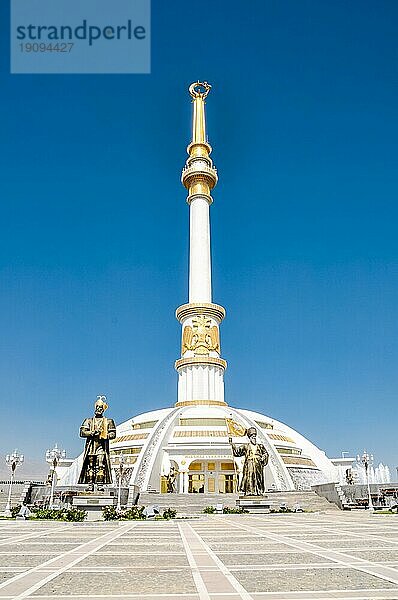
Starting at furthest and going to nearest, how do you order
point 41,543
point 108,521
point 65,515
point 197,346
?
point 197,346 < point 65,515 < point 108,521 < point 41,543

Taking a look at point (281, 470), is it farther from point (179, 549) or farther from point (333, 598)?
point (333, 598)

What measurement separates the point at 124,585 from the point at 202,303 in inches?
2174

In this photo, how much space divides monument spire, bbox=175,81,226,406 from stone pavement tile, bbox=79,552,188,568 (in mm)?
47947

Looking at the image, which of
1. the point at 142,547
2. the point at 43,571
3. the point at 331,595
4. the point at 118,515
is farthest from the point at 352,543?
the point at 118,515

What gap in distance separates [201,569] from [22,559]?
3.45 meters

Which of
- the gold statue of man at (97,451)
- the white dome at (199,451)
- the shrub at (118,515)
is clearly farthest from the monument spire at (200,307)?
the shrub at (118,515)

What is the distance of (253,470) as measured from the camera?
109ft

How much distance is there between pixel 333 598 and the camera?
6.05 metres

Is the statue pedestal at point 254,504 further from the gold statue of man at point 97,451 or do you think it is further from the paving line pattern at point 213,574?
the paving line pattern at point 213,574

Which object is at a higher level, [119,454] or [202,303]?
[202,303]

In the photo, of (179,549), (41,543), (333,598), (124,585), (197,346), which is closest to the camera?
(333,598)

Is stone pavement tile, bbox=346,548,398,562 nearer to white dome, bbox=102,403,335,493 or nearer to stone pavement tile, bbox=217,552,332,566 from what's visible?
stone pavement tile, bbox=217,552,332,566

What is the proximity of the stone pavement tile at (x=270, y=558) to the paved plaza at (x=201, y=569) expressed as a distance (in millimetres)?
16

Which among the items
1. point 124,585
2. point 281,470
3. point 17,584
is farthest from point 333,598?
point 281,470
